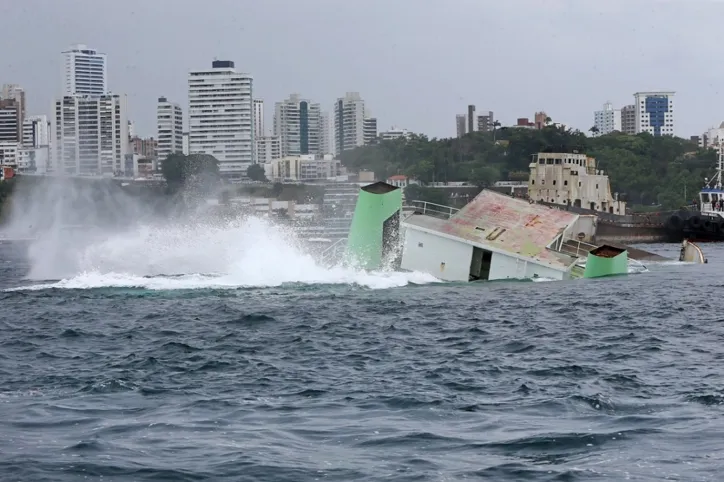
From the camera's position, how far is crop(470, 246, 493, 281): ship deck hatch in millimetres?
43844

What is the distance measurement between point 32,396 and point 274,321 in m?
11.6

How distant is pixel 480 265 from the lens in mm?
43969

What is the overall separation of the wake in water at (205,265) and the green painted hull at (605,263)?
274 inches

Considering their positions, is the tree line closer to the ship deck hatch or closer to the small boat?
the small boat

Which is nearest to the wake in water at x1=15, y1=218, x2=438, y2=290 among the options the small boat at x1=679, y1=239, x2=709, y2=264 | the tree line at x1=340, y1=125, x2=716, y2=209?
the small boat at x1=679, y1=239, x2=709, y2=264

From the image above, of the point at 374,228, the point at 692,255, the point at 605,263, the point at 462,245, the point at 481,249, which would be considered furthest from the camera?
the point at 692,255

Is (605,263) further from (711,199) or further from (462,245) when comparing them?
(711,199)

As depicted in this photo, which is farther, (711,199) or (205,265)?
(711,199)

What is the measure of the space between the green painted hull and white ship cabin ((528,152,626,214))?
6724 cm

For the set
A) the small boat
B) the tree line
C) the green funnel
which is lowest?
the small boat

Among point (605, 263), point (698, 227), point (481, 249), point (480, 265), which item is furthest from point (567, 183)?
point (481, 249)

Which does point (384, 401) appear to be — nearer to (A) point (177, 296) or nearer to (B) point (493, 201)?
(A) point (177, 296)

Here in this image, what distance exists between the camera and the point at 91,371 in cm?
2344

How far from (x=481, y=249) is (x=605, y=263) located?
5935 millimetres
